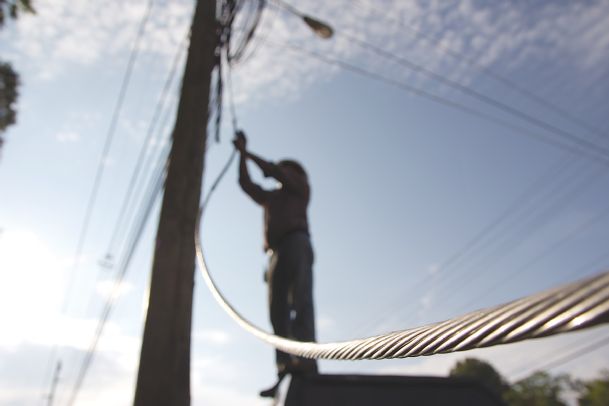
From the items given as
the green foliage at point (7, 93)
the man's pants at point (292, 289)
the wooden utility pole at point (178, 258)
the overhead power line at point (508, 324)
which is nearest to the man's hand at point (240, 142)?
the wooden utility pole at point (178, 258)

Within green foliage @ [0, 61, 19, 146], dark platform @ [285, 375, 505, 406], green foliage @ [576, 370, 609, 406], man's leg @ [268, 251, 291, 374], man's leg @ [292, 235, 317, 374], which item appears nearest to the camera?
dark platform @ [285, 375, 505, 406]

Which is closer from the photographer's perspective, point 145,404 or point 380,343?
point 380,343

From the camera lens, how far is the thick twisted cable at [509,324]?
0.38 meters

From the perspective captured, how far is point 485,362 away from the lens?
Result: 43.1 m

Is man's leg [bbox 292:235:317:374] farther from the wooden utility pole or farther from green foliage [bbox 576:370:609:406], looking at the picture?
green foliage [bbox 576:370:609:406]

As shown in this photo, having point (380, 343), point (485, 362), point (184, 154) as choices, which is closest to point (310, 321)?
point (184, 154)

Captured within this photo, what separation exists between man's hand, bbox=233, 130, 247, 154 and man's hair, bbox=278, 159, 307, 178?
1.21 feet

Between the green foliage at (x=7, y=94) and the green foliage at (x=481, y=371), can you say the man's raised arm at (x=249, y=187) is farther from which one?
the green foliage at (x=481, y=371)

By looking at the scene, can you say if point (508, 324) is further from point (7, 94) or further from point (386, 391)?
point (7, 94)

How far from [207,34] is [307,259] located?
200 cm

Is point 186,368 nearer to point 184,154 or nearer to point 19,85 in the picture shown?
point 184,154

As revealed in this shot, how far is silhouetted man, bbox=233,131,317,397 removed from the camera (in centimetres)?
245

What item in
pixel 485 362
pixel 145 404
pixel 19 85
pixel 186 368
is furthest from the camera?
pixel 485 362

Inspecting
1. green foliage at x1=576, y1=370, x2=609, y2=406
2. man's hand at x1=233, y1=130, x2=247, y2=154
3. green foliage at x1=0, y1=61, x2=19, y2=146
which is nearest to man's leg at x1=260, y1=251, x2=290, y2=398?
man's hand at x1=233, y1=130, x2=247, y2=154
